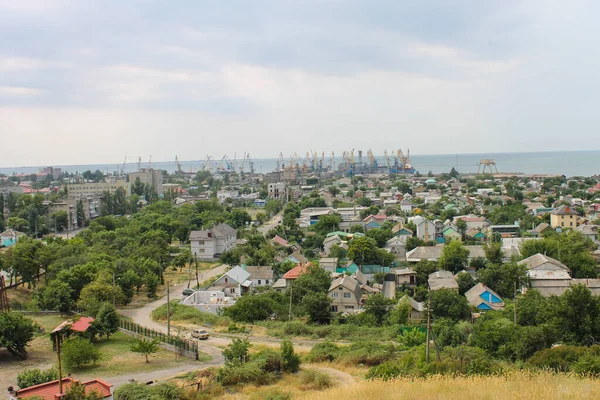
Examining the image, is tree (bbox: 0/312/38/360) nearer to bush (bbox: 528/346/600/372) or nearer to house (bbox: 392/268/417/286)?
bush (bbox: 528/346/600/372)

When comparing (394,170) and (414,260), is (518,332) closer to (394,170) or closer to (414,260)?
(414,260)

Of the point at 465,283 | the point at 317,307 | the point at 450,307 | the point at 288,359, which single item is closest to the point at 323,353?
the point at 288,359

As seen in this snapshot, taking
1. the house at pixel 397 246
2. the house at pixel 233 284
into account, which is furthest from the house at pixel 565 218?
the house at pixel 233 284

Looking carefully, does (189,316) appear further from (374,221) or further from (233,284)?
(374,221)

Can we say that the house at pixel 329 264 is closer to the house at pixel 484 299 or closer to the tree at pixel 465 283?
the tree at pixel 465 283

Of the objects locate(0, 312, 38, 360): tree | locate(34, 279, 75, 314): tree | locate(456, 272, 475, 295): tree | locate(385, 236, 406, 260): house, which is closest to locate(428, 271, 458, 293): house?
locate(456, 272, 475, 295): tree

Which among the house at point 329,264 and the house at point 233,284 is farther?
the house at point 329,264
